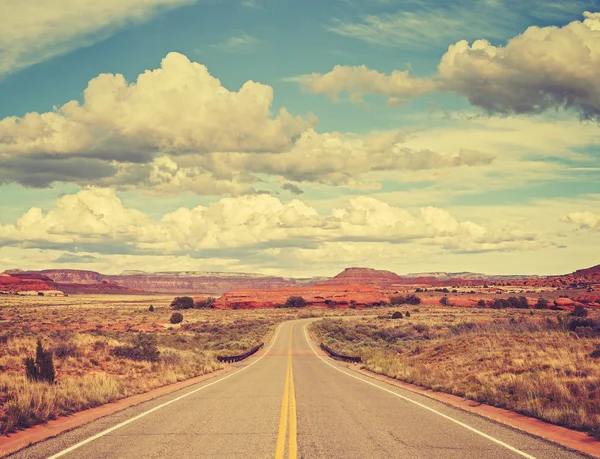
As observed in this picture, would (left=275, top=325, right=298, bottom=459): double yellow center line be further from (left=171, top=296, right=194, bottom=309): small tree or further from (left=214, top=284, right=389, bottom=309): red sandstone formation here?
(left=214, top=284, right=389, bottom=309): red sandstone formation

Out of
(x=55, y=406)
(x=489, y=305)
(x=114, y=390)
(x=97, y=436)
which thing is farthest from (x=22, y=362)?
(x=489, y=305)

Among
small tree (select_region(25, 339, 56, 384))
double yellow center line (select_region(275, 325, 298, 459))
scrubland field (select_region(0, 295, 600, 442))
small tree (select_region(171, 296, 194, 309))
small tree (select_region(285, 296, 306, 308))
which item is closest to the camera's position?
double yellow center line (select_region(275, 325, 298, 459))

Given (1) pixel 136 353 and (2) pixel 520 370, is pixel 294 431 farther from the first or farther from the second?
(1) pixel 136 353

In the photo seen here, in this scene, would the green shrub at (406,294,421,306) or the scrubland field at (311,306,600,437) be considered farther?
the green shrub at (406,294,421,306)

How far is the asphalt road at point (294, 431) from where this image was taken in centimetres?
886

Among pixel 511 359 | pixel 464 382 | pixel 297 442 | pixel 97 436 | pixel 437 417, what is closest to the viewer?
pixel 297 442

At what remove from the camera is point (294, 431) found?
10.6 metres

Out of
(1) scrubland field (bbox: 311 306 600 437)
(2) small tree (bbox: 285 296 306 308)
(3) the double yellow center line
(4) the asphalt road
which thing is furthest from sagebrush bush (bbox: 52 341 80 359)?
(2) small tree (bbox: 285 296 306 308)

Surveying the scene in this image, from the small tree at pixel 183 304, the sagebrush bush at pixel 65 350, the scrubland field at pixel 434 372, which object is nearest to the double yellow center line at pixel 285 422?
the scrubland field at pixel 434 372

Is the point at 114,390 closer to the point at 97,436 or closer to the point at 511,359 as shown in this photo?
the point at 97,436

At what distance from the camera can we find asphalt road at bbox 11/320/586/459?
8.86 metres

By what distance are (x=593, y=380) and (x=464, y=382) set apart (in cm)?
515

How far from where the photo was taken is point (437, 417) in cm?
1257

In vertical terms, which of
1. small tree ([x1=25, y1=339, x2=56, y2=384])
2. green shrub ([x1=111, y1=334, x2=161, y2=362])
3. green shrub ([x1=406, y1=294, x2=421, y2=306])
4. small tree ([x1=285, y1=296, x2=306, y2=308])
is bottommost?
small tree ([x1=285, y1=296, x2=306, y2=308])
